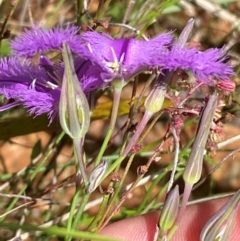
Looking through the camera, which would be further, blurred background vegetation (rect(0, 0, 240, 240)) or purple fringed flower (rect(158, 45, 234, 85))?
blurred background vegetation (rect(0, 0, 240, 240))

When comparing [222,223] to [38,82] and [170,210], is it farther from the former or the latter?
[38,82]

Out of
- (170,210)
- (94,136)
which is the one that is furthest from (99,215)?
(94,136)

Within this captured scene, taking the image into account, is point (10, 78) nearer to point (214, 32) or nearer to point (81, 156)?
point (81, 156)

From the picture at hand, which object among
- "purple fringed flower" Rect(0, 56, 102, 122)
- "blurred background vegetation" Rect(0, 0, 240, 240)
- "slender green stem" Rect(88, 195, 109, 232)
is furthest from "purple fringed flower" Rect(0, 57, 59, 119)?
"blurred background vegetation" Rect(0, 0, 240, 240)

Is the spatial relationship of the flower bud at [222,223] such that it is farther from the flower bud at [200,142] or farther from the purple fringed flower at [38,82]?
the purple fringed flower at [38,82]

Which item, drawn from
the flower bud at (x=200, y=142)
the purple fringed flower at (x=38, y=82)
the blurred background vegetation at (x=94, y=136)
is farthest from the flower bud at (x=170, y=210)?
the blurred background vegetation at (x=94, y=136)

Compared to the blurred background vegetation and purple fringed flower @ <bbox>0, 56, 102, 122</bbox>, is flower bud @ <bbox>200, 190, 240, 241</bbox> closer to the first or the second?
purple fringed flower @ <bbox>0, 56, 102, 122</bbox>

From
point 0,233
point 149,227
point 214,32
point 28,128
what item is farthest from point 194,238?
point 214,32
